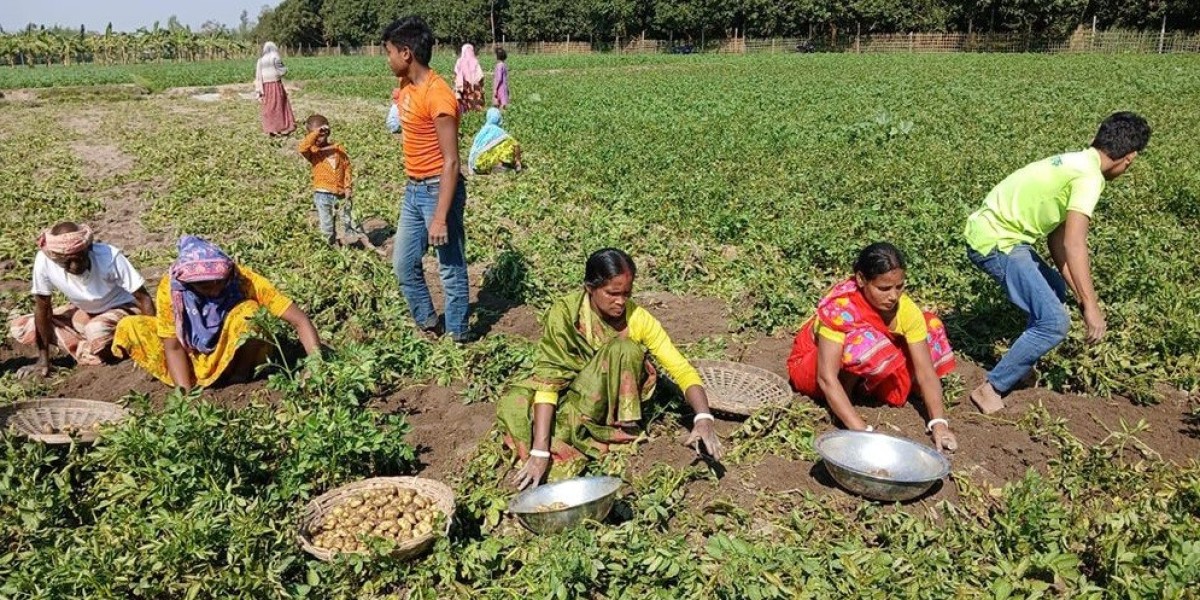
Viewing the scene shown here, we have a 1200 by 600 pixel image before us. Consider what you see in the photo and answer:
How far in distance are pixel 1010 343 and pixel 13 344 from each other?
6532 mm

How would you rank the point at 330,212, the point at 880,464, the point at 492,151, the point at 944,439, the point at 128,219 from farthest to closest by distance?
the point at 492,151
the point at 128,219
the point at 330,212
the point at 944,439
the point at 880,464

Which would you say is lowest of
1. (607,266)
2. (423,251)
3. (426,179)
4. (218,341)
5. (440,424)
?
(440,424)

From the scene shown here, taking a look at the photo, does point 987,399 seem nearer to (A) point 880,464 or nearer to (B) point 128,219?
(A) point 880,464

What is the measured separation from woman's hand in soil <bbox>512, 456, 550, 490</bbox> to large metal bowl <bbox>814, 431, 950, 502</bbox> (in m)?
1.17

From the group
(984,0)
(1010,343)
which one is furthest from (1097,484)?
(984,0)

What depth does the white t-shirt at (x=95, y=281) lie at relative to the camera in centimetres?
469

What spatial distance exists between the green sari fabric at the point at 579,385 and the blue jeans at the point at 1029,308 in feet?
6.42

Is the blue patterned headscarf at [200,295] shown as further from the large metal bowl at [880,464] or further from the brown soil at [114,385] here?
the large metal bowl at [880,464]

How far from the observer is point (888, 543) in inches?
121

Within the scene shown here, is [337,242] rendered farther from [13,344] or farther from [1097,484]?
[1097,484]

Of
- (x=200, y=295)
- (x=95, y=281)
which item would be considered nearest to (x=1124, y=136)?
(x=200, y=295)

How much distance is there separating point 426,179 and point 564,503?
7.73 feet

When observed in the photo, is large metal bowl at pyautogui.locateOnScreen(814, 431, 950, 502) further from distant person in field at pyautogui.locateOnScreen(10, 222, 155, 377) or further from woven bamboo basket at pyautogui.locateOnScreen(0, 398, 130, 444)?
distant person in field at pyautogui.locateOnScreen(10, 222, 155, 377)

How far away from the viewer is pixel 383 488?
3.34 metres
